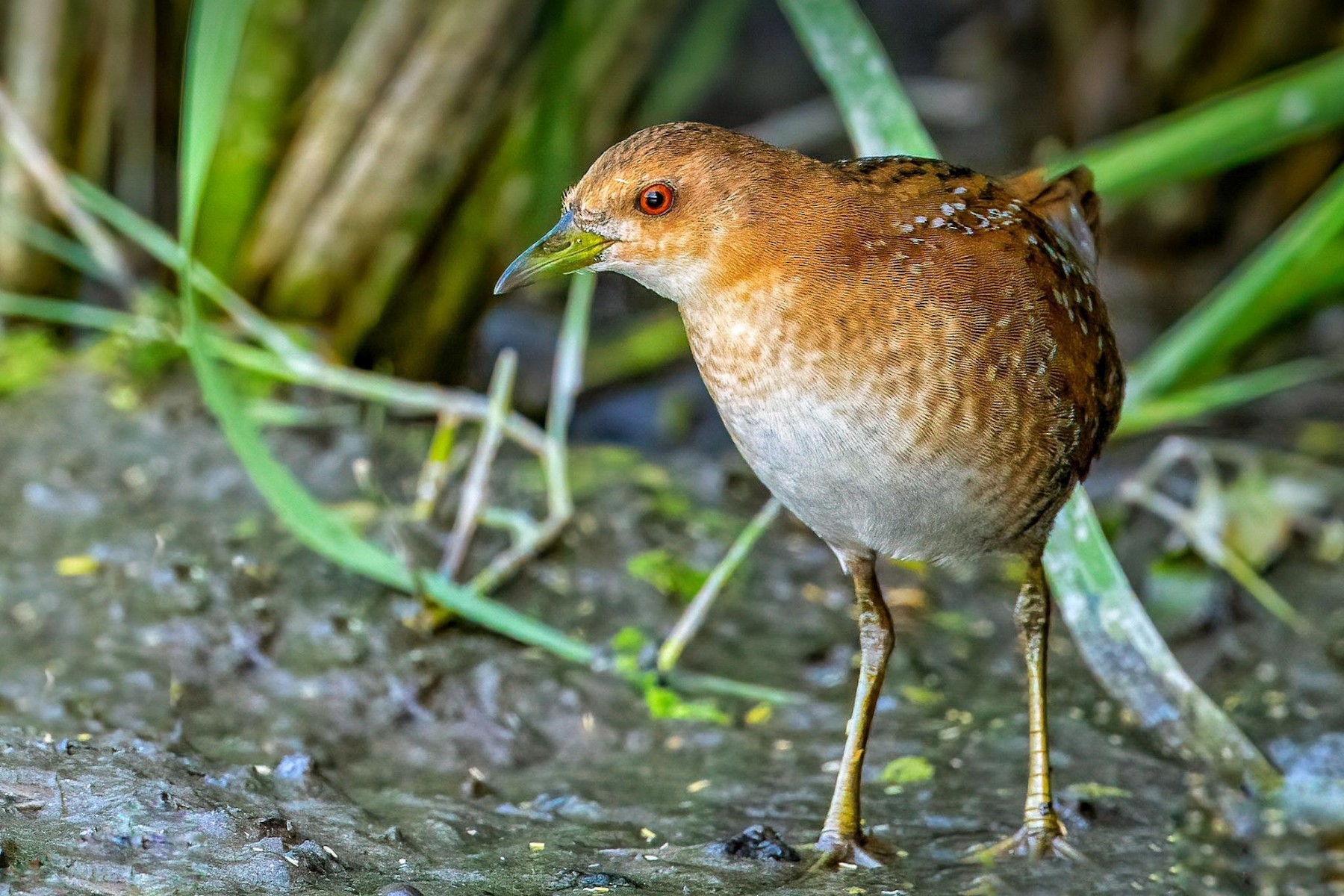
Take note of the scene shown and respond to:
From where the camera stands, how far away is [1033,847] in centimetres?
280

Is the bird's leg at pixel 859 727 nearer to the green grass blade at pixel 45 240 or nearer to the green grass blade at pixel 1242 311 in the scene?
the green grass blade at pixel 1242 311

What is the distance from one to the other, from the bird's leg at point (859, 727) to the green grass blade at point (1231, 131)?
1.48 metres

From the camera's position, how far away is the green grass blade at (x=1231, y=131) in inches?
155

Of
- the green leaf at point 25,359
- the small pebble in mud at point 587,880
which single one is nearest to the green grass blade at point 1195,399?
the small pebble in mud at point 587,880

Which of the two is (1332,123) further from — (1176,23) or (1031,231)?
(1031,231)

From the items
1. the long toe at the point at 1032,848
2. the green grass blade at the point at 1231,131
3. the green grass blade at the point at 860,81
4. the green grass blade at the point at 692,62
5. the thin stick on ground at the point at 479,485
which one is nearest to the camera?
the long toe at the point at 1032,848

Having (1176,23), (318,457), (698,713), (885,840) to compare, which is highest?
(1176,23)

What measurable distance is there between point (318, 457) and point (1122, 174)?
216cm

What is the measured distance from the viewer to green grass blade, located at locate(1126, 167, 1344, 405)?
12.5 ft

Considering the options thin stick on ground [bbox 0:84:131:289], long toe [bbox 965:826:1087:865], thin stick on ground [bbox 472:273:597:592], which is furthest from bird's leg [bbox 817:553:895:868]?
thin stick on ground [bbox 0:84:131:289]

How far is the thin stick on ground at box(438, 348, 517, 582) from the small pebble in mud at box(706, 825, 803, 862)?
114 centimetres

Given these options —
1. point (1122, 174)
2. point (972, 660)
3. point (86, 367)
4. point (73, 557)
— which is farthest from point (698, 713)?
point (86, 367)

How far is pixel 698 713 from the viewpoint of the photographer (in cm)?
332

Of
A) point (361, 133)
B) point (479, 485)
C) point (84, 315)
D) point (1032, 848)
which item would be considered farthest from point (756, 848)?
point (84, 315)
